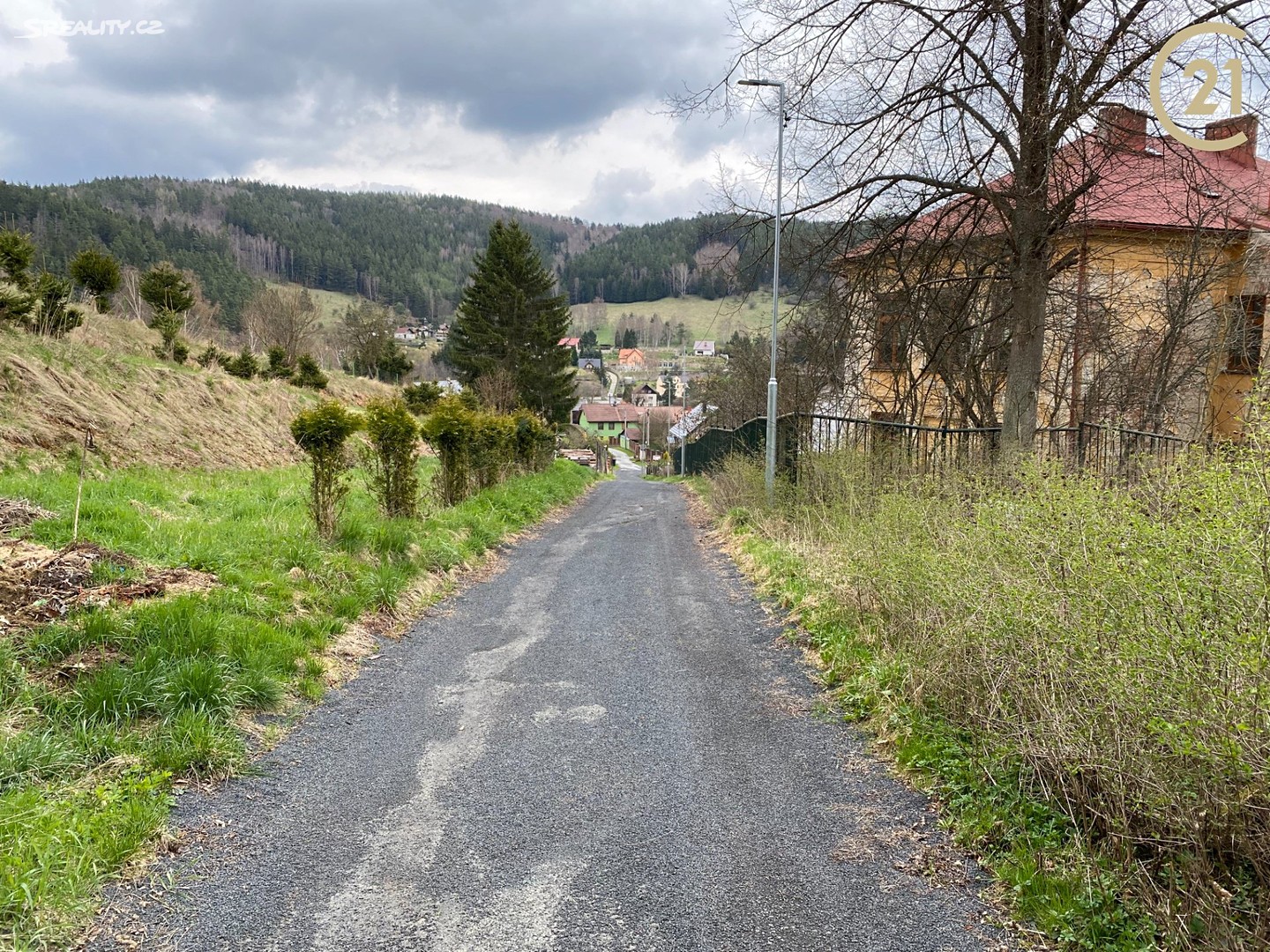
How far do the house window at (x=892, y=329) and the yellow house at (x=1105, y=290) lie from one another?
0.11 feet

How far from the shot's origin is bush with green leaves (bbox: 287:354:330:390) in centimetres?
2767

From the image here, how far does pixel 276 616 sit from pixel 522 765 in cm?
289

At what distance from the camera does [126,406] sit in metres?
13.4

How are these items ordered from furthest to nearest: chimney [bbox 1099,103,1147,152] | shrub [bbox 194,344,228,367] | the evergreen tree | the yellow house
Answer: the evergreen tree, shrub [bbox 194,344,228,367], the yellow house, chimney [bbox 1099,103,1147,152]

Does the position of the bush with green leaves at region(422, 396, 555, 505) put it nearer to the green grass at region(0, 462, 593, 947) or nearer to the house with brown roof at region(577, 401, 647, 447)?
the green grass at region(0, 462, 593, 947)

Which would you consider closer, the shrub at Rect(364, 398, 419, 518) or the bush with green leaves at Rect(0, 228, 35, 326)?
the shrub at Rect(364, 398, 419, 518)

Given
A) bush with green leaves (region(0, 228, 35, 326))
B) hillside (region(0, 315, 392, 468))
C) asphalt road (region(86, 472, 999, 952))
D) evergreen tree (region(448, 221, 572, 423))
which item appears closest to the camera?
asphalt road (region(86, 472, 999, 952))

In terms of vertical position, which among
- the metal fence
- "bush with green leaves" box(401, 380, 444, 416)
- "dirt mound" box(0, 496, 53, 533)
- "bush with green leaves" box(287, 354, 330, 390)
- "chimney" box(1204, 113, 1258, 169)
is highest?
"chimney" box(1204, 113, 1258, 169)

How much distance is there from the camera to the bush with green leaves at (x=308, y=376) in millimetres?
27672

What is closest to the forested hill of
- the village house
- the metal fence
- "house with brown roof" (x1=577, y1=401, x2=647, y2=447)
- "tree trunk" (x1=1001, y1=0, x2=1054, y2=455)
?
the village house

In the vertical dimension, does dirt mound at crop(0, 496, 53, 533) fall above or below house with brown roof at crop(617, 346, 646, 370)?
below

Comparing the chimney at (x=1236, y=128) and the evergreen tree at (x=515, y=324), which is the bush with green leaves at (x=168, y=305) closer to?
the evergreen tree at (x=515, y=324)

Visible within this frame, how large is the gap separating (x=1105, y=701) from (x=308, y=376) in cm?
2862

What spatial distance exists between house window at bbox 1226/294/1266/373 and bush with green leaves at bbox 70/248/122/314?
82.3ft
